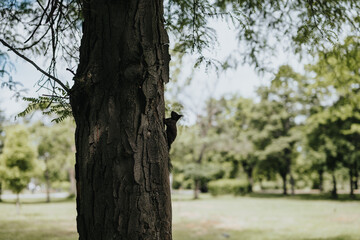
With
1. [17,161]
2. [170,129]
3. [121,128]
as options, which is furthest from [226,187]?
[121,128]

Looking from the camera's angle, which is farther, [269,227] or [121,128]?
[269,227]

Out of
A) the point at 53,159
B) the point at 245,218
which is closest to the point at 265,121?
the point at 245,218

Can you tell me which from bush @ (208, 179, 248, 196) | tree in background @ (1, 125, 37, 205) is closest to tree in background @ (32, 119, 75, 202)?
tree in background @ (1, 125, 37, 205)

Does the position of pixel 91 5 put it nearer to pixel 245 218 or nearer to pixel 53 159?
pixel 245 218

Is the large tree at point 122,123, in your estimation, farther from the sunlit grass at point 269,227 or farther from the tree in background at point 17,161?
the tree in background at point 17,161

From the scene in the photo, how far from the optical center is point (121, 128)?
1.86m

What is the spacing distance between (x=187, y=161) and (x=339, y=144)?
43.7ft

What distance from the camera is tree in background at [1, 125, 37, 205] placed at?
18078 millimetres

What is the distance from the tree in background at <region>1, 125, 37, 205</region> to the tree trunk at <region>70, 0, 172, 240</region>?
1857 centimetres

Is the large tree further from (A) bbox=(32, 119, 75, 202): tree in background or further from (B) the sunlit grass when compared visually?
(A) bbox=(32, 119, 75, 202): tree in background

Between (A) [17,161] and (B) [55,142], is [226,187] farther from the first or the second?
(A) [17,161]

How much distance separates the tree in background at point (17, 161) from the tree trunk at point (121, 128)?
18566mm

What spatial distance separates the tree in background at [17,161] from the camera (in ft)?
59.3

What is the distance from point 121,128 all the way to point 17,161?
63.1 feet
